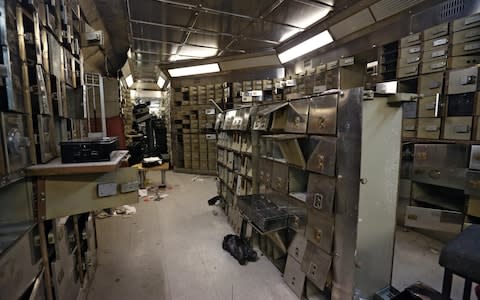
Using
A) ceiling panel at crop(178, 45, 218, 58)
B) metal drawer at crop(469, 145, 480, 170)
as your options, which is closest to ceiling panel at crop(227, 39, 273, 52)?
ceiling panel at crop(178, 45, 218, 58)

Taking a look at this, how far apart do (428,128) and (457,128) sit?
26cm

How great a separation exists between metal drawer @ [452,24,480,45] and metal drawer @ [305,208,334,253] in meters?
2.29

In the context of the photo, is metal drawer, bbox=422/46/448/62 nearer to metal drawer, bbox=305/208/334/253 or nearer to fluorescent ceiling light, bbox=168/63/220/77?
metal drawer, bbox=305/208/334/253

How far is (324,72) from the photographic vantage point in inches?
150

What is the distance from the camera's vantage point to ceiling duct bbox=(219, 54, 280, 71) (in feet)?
17.3

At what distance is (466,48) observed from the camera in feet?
7.54

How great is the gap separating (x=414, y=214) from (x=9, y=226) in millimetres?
3427

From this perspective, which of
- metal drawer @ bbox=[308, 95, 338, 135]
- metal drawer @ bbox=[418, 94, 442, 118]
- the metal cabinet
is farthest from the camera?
metal drawer @ bbox=[418, 94, 442, 118]

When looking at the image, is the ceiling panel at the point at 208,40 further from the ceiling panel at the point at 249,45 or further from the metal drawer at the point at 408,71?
the metal drawer at the point at 408,71

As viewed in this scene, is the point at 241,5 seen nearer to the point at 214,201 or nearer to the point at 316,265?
the point at 214,201

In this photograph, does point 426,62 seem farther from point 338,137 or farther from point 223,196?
point 223,196

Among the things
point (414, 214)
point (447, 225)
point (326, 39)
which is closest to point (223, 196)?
point (414, 214)

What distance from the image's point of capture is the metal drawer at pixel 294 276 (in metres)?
1.85

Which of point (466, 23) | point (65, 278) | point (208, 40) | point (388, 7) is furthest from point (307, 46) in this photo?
point (65, 278)
